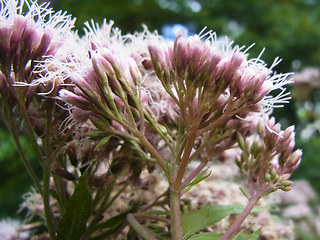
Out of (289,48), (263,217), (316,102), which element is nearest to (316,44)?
(289,48)

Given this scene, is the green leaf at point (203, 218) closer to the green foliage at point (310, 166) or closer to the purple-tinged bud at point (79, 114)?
the purple-tinged bud at point (79, 114)

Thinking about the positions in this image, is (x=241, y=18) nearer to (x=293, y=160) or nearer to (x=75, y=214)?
(x=293, y=160)

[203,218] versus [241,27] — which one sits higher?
[241,27]

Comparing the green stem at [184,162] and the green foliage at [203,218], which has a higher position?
the green stem at [184,162]

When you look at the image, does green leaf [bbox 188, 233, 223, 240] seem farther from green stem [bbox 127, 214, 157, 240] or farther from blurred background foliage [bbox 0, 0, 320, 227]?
blurred background foliage [bbox 0, 0, 320, 227]

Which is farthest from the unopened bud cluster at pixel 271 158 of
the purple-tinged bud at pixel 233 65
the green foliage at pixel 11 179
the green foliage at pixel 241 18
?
the green foliage at pixel 241 18

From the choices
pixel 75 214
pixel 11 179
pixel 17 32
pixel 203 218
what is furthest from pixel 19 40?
pixel 11 179
